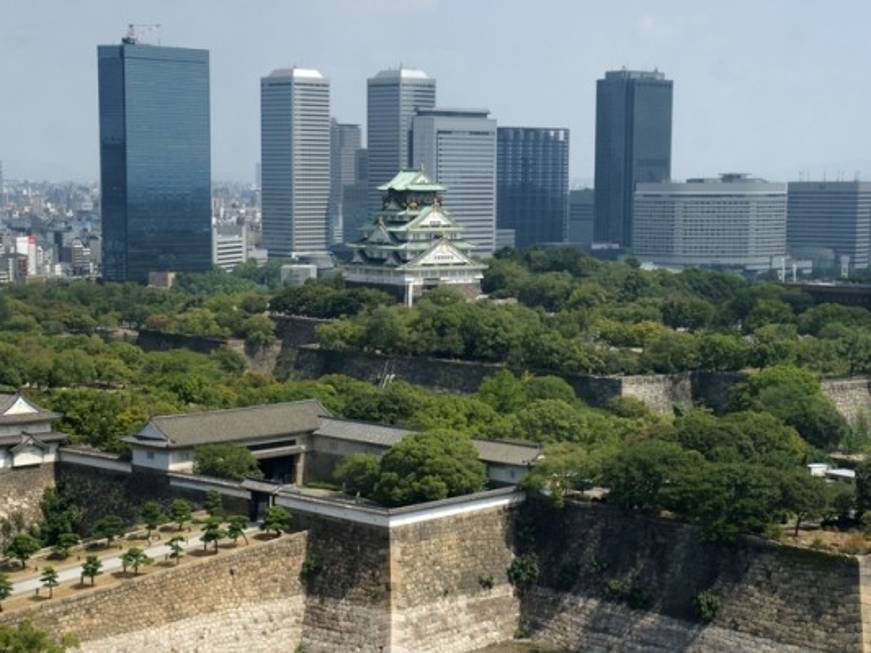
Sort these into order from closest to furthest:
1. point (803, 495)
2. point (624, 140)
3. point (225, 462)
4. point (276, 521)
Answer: point (803, 495) < point (276, 521) < point (225, 462) < point (624, 140)

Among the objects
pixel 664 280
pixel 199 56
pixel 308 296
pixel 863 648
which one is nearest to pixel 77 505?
pixel 863 648

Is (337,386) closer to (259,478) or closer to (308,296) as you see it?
(259,478)

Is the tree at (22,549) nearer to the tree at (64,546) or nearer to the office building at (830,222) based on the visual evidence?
the tree at (64,546)

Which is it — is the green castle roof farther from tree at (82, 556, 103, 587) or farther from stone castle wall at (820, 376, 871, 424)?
tree at (82, 556, 103, 587)

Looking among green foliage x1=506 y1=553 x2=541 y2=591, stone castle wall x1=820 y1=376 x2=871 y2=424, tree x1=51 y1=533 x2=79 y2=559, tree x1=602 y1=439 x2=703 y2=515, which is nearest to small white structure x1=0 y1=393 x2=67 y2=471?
tree x1=51 y1=533 x2=79 y2=559

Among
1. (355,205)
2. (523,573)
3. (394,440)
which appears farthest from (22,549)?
(355,205)

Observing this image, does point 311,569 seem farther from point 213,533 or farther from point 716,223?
point 716,223
